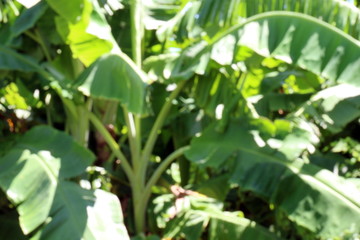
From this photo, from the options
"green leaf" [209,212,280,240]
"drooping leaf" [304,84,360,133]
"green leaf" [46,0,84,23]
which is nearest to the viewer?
"green leaf" [209,212,280,240]

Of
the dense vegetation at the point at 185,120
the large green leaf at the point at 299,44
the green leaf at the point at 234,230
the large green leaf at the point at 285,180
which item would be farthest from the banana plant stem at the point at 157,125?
the green leaf at the point at 234,230

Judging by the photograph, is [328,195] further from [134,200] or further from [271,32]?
[134,200]

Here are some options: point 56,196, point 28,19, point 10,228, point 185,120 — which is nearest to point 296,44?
point 185,120

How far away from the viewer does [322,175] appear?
3.01 metres

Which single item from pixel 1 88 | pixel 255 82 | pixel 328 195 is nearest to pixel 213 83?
pixel 255 82

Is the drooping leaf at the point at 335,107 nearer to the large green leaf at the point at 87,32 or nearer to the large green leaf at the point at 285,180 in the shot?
the large green leaf at the point at 285,180

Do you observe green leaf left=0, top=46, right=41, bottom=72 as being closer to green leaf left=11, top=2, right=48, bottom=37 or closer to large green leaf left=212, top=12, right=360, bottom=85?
green leaf left=11, top=2, right=48, bottom=37

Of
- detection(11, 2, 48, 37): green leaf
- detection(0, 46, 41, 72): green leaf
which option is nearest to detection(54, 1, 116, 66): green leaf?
detection(11, 2, 48, 37): green leaf

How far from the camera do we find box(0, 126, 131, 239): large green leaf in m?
2.69

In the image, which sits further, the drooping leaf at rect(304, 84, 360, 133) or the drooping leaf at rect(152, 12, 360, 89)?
the drooping leaf at rect(304, 84, 360, 133)

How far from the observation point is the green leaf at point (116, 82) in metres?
3.14

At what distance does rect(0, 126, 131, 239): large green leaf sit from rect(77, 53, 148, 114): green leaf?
0.35 meters

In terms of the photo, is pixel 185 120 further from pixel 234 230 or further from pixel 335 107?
pixel 234 230

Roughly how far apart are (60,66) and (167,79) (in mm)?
1079
